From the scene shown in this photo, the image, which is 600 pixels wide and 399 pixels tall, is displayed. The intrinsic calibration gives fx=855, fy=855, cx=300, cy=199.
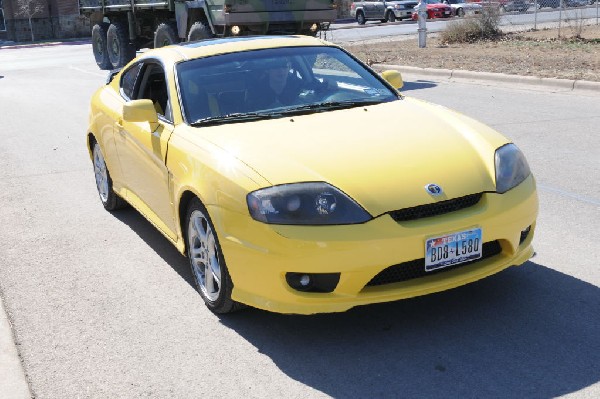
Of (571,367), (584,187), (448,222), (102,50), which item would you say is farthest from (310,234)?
(102,50)

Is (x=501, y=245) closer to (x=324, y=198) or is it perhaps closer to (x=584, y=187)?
(x=324, y=198)

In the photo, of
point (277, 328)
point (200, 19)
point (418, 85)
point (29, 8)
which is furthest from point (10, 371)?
point (29, 8)

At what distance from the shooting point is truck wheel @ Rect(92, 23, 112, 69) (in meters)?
23.5

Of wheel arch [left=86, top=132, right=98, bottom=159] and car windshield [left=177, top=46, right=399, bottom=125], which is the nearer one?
car windshield [left=177, top=46, right=399, bottom=125]

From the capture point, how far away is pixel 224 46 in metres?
5.91

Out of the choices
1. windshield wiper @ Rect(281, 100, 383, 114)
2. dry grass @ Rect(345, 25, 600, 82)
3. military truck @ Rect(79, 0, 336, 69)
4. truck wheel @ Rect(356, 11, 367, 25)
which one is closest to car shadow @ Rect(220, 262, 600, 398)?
windshield wiper @ Rect(281, 100, 383, 114)

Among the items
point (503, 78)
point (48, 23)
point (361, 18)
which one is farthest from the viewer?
point (48, 23)

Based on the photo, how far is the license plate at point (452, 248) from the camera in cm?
414

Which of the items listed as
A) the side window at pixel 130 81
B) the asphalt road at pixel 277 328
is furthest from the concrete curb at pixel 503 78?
the side window at pixel 130 81

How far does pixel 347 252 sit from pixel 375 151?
736mm

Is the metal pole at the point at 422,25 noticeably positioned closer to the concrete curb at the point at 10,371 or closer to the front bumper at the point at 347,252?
the front bumper at the point at 347,252

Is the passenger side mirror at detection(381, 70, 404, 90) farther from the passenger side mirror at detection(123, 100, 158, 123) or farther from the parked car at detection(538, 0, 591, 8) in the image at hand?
the parked car at detection(538, 0, 591, 8)

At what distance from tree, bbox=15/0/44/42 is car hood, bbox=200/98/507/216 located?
48203mm

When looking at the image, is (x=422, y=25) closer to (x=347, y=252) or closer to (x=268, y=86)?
(x=268, y=86)
